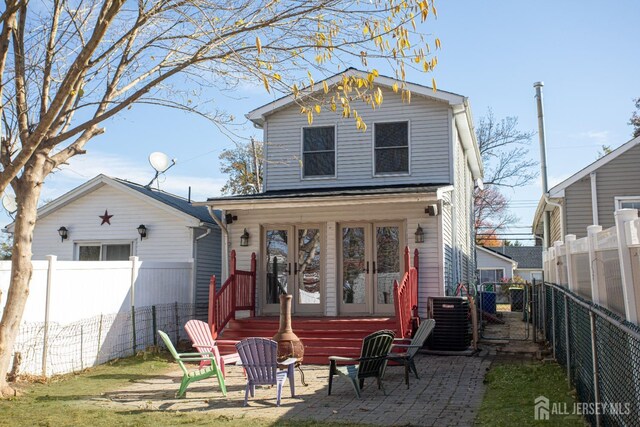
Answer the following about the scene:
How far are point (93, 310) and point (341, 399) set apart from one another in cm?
566

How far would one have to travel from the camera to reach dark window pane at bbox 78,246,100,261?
1722 centimetres

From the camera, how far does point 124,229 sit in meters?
16.9

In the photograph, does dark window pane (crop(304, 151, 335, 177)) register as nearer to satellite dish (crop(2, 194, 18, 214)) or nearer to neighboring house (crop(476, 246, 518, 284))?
satellite dish (crop(2, 194, 18, 214))

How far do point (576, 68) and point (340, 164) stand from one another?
19.2ft

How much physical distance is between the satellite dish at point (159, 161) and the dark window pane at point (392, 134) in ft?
23.6

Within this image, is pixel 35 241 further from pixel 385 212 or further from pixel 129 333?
pixel 385 212

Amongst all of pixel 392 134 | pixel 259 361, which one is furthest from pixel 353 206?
pixel 259 361

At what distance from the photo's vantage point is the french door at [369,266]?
43.5ft

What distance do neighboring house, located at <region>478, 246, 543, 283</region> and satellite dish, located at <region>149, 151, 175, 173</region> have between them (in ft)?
118

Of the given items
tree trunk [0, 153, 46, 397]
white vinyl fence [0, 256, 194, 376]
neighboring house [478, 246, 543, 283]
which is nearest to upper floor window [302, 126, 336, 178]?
white vinyl fence [0, 256, 194, 376]

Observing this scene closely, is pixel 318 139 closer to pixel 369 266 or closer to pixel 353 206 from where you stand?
pixel 353 206

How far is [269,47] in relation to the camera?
7.39m

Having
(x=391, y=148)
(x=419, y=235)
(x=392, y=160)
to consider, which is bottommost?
(x=419, y=235)

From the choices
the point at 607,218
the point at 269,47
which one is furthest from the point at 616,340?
the point at 607,218
